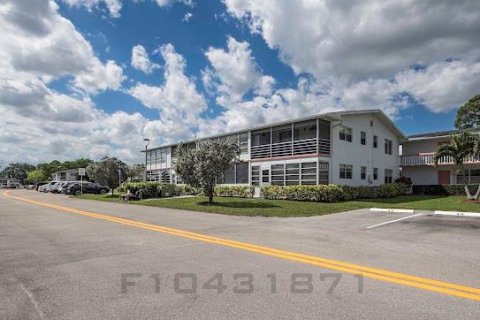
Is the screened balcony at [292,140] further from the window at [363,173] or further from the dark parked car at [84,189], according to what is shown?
the dark parked car at [84,189]

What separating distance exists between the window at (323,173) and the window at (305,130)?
2265 mm

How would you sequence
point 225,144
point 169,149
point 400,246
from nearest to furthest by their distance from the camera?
1. point 400,246
2. point 225,144
3. point 169,149

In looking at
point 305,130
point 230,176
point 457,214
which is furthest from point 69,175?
point 457,214

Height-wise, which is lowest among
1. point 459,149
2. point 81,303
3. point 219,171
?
point 81,303

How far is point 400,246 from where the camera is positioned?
9250mm

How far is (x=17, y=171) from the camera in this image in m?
161

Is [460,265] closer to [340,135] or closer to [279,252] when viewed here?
[279,252]

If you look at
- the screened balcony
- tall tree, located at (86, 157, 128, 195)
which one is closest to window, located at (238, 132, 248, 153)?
the screened balcony

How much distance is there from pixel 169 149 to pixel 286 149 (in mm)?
19610

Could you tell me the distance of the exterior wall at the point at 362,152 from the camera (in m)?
27.0

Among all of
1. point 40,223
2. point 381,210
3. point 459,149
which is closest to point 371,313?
point 40,223

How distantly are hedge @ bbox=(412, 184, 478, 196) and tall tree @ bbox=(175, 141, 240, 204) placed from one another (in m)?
20.1

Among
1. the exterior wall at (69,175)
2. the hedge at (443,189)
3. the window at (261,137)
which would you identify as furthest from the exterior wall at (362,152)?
the exterior wall at (69,175)

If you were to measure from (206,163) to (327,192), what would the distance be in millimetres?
7878
